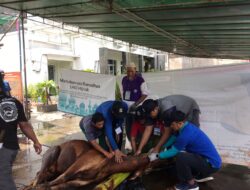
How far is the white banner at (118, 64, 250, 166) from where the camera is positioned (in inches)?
173

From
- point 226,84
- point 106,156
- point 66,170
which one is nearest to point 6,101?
point 66,170

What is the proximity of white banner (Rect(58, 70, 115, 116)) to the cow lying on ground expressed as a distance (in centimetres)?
217

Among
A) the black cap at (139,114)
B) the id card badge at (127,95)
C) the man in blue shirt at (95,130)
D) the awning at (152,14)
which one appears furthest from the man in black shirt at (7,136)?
the id card badge at (127,95)

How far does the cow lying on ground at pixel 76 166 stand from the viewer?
3.38 m

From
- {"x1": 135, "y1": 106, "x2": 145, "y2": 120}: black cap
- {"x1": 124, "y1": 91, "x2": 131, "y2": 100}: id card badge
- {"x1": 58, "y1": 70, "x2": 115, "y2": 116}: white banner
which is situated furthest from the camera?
{"x1": 58, "y1": 70, "x2": 115, "y2": 116}: white banner

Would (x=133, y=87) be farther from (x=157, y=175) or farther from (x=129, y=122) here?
(x=157, y=175)

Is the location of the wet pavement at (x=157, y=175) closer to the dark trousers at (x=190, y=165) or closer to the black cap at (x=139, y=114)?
the dark trousers at (x=190, y=165)

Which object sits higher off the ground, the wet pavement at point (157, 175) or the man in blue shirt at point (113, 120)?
the man in blue shirt at point (113, 120)

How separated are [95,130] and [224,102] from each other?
6.84 feet

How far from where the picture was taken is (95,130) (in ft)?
12.7

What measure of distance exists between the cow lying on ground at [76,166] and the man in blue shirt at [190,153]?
457 mm

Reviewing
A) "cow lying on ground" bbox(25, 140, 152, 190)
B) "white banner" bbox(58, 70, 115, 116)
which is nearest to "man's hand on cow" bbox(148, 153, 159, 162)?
"cow lying on ground" bbox(25, 140, 152, 190)

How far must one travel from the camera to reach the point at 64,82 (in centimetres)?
639

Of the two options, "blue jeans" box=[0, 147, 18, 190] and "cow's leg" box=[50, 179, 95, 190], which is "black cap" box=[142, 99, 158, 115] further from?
"blue jeans" box=[0, 147, 18, 190]
